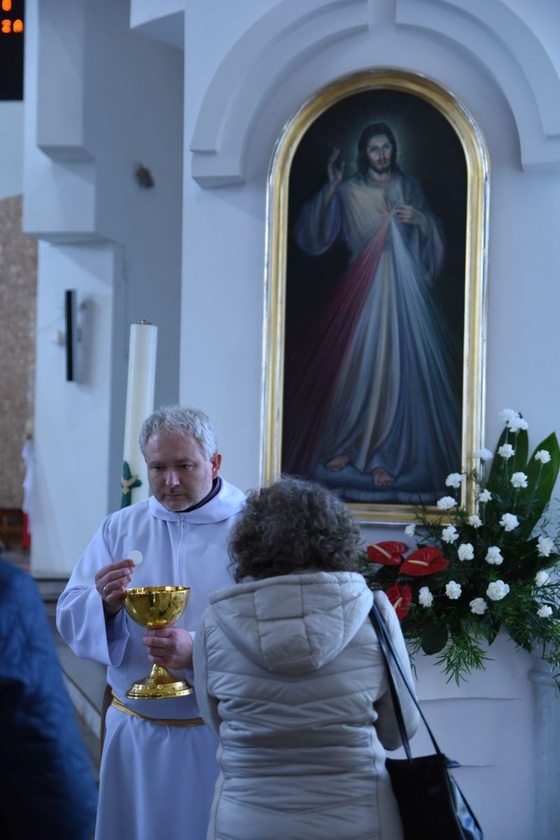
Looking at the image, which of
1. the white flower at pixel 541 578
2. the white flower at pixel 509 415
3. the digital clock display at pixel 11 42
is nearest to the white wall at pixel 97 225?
the digital clock display at pixel 11 42

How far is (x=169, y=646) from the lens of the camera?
Answer: 9.86 feet

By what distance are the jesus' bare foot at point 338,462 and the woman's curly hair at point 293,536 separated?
2354 mm

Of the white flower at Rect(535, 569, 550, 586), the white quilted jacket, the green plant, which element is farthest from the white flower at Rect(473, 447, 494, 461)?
the white quilted jacket

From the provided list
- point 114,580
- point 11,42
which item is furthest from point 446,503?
point 11,42

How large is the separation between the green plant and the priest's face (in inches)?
53.8

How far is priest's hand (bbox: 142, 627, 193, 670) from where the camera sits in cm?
301

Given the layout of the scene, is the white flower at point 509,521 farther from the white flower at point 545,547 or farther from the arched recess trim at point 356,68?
the arched recess trim at point 356,68

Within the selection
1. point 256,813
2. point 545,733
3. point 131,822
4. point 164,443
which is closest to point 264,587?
point 256,813

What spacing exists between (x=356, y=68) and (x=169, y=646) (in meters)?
3.15

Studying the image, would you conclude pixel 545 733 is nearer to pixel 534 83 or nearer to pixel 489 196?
pixel 489 196

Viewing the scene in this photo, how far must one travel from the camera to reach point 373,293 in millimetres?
4953

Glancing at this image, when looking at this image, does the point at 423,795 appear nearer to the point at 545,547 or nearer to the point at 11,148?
the point at 545,547

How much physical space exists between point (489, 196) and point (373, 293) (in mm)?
695

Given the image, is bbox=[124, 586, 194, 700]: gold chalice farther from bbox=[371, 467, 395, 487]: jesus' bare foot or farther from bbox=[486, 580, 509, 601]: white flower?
bbox=[371, 467, 395, 487]: jesus' bare foot
